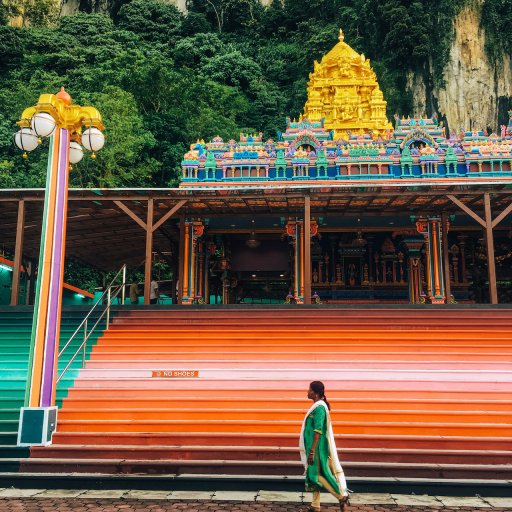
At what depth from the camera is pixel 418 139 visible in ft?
60.2

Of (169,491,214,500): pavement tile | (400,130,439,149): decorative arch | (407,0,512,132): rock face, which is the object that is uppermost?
(407,0,512,132): rock face

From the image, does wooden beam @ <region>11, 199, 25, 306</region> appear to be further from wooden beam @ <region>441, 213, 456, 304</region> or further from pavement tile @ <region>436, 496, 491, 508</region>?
wooden beam @ <region>441, 213, 456, 304</region>

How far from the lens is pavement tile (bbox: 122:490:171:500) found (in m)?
5.41

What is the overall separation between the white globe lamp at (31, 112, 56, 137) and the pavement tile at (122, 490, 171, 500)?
4747 mm

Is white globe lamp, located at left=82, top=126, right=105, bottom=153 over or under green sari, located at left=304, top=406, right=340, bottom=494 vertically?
over

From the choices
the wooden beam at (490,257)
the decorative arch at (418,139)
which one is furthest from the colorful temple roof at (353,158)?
the wooden beam at (490,257)

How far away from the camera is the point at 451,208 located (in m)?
14.5

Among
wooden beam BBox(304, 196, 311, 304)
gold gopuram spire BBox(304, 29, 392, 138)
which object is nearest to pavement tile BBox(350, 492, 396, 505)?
wooden beam BBox(304, 196, 311, 304)

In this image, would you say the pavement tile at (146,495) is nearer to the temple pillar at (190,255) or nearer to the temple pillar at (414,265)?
the temple pillar at (190,255)

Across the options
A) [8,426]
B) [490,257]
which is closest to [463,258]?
→ [490,257]

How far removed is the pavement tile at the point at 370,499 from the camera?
5.31 metres

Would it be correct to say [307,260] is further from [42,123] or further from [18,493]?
[18,493]

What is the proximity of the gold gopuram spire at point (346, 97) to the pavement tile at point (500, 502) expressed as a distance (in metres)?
18.5

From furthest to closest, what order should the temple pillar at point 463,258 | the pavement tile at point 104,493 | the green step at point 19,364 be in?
the temple pillar at point 463,258 < the green step at point 19,364 < the pavement tile at point 104,493
